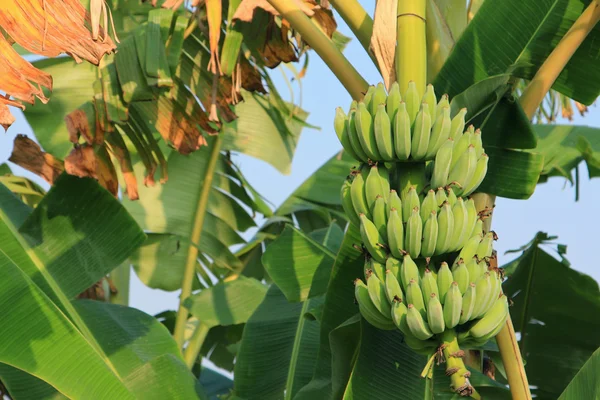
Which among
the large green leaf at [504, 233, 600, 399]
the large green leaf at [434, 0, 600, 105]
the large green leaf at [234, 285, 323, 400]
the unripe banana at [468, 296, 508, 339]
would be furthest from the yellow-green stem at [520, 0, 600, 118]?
the large green leaf at [234, 285, 323, 400]

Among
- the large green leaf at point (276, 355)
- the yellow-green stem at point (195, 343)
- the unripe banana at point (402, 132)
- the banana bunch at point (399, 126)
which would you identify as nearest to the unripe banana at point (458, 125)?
the banana bunch at point (399, 126)

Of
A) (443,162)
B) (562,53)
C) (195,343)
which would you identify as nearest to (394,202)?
(443,162)

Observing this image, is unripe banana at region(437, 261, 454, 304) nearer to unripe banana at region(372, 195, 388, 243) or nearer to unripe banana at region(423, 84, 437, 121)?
unripe banana at region(372, 195, 388, 243)

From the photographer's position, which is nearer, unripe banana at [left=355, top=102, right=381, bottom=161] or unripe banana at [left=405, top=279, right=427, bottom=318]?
unripe banana at [left=405, top=279, right=427, bottom=318]

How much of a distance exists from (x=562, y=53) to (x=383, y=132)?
0.62 metres

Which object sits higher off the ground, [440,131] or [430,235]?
[440,131]

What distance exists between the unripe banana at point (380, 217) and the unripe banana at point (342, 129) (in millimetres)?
170

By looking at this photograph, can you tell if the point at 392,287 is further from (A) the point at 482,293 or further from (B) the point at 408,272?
(A) the point at 482,293

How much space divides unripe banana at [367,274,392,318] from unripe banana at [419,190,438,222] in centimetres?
17

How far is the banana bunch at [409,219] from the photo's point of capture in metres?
1.62

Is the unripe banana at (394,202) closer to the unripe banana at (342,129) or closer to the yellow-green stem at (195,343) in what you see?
the unripe banana at (342,129)

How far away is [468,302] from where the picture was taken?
1577 mm

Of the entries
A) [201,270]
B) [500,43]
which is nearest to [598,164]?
[500,43]

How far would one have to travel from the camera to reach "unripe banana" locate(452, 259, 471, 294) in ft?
5.24
